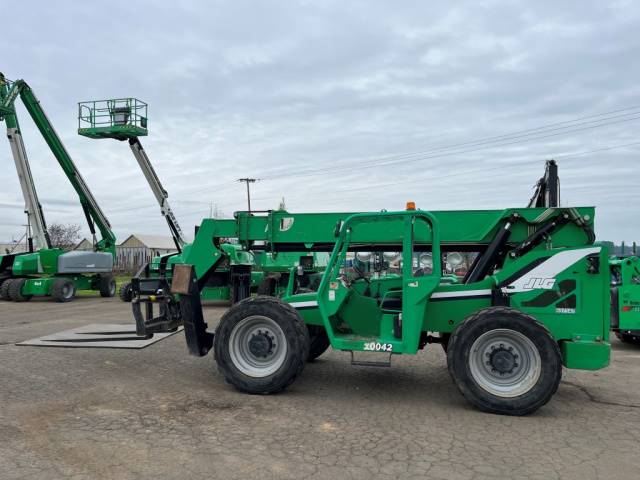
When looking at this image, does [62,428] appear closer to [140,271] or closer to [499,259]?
[140,271]

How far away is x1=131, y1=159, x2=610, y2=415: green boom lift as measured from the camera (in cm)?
581

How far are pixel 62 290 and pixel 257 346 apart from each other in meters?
16.6

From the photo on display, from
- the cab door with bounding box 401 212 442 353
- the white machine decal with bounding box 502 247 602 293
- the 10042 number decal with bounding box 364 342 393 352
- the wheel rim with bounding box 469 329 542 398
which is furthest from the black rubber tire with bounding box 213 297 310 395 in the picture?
the white machine decal with bounding box 502 247 602 293

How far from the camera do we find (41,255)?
20.9 meters

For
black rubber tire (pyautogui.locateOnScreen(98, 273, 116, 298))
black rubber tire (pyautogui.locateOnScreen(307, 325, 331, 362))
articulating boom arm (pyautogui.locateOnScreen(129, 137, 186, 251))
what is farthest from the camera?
articulating boom arm (pyautogui.locateOnScreen(129, 137, 186, 251))

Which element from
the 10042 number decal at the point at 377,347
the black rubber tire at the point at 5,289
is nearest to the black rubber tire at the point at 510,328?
the 10042 number decal at the point at 377,347

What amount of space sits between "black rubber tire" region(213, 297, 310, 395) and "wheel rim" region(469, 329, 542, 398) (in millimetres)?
1949

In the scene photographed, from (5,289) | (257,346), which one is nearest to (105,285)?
(5,289)

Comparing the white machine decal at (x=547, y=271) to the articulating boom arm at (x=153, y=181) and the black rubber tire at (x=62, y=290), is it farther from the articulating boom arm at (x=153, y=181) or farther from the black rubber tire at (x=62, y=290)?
the articulating boom arm at (x=153, y=181)

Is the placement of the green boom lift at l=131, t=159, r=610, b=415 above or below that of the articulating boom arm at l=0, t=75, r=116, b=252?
below

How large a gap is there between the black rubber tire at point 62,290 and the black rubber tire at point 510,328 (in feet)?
60.3

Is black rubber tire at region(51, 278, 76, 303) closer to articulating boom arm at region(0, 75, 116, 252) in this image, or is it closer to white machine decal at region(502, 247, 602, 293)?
articulating boom arm at region(0, 75, 116, 252)

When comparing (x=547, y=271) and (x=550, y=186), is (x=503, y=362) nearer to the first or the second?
(x=547, y=271)

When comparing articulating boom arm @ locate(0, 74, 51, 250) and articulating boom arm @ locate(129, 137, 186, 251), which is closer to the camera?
articulating boom arm @ locate(0, 74, 51, 250)
